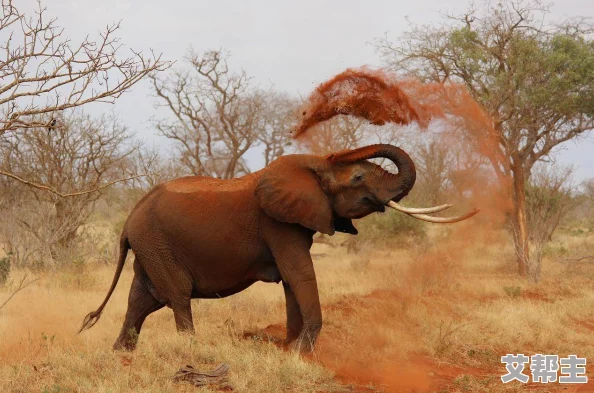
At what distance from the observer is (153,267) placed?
348 inches

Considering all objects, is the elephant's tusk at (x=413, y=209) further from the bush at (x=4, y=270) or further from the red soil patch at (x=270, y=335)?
the bush at (x=4, y=270)

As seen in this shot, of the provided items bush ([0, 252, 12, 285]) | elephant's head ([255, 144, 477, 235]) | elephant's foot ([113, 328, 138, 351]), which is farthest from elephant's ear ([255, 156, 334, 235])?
bush ([0, 252, 12, 285])

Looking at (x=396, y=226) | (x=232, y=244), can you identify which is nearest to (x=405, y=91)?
(x=232, y=244)

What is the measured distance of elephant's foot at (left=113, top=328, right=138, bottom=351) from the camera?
873 centimetres

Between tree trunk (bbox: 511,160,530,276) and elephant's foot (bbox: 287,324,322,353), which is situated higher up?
tree trunk (bbox: 511,160,530,276)

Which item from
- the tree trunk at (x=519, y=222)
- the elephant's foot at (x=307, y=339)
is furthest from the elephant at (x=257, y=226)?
the tree trunk at (x=519, y=222)

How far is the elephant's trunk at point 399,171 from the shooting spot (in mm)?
8211

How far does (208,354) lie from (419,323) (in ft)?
12.2

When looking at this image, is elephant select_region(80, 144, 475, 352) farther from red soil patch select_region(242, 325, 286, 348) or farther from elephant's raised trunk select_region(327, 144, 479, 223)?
red soil patch select_region(242, 325, 286, 348)

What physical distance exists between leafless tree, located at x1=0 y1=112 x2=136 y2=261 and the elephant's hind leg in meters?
7.61

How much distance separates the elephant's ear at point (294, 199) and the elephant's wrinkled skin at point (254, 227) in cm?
Result: 1

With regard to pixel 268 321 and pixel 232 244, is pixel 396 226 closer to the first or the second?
pixel 268 321

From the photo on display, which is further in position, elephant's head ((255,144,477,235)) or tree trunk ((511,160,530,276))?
tree trunk ((511,160,530,276))

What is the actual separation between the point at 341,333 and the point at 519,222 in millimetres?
7903
